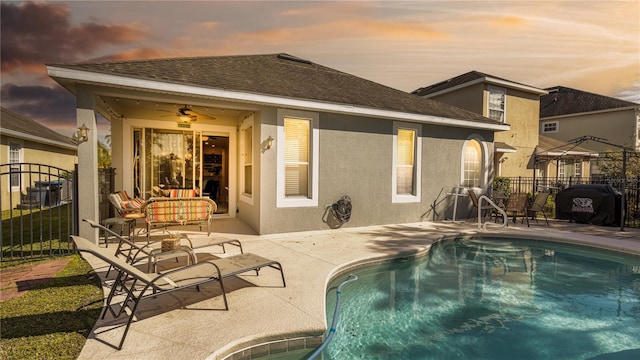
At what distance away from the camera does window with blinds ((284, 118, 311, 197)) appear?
8.98 meters

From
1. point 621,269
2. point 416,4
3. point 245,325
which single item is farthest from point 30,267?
point 416,4

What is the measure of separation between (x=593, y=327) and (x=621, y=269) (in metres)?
3.82

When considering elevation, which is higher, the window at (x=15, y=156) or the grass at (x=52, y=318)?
the window at (x=15, y=156)

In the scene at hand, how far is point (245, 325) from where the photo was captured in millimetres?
3533

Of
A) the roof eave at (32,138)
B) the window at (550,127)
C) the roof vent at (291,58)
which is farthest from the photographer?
the window at (550,127)

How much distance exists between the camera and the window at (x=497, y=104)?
18.0 metres

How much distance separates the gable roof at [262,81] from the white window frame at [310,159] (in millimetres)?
412

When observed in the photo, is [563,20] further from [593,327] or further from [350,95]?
[593,327]

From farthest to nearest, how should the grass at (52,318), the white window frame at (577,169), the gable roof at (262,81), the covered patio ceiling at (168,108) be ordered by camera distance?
the white window frame at (577,169)
the covered patio ceiling at (168,108)
the gable roof at (262,81)
the grass at (52,318)

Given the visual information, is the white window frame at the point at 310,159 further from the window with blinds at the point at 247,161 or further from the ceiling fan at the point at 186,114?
the ceiling fan at the point at 186,114

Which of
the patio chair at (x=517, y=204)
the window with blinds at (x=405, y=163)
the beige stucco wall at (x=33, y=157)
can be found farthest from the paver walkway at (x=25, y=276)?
the patio chair at (x=517, y=204)

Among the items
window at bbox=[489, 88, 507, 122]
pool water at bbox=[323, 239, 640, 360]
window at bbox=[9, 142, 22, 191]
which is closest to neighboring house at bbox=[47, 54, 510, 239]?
pool water at bbox=[323, 239, 640, 360]

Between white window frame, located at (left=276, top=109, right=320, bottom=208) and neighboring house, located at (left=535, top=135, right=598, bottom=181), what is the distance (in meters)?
15.2

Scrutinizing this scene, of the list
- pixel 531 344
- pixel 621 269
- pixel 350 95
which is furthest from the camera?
pixel 350 95
